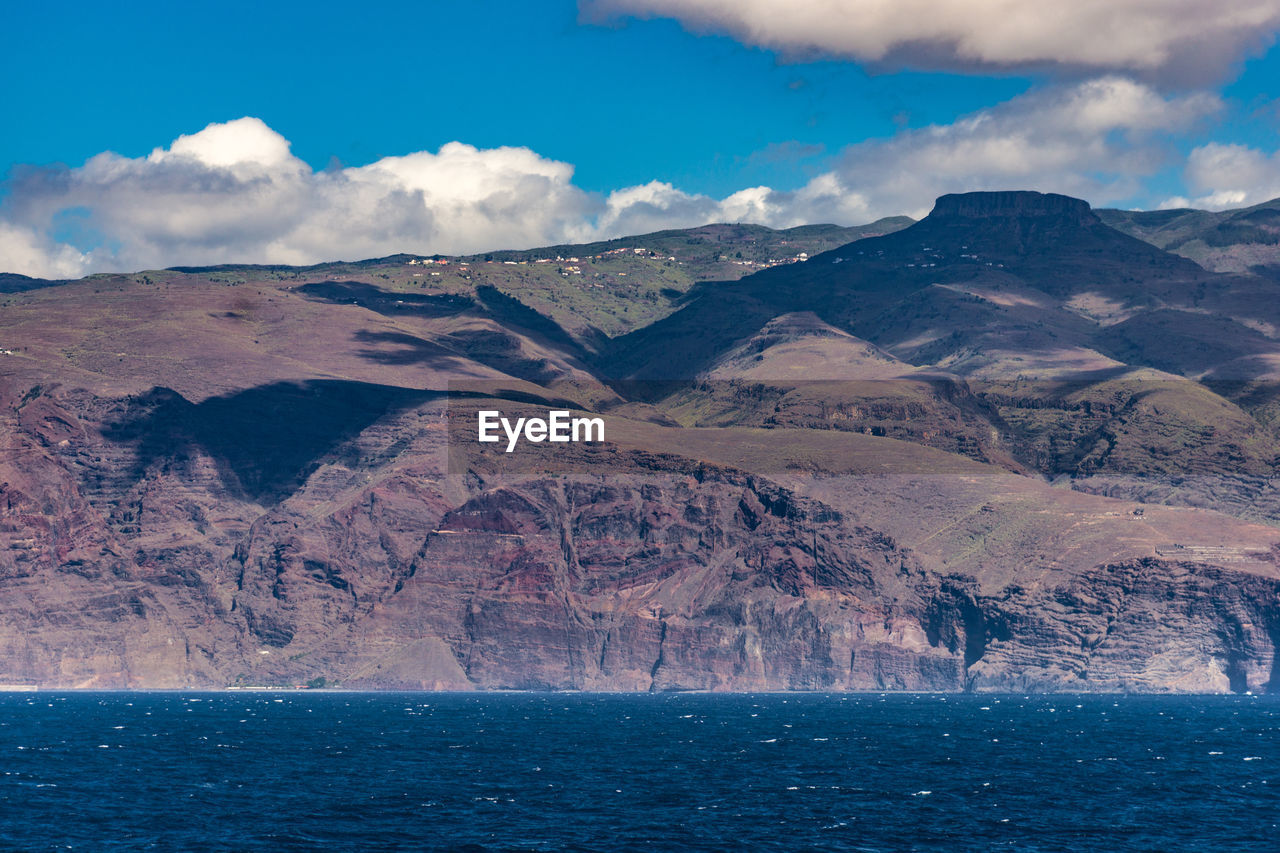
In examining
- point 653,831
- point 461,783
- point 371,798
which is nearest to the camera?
point 653,831

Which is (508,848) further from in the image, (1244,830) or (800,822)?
(1244,830)

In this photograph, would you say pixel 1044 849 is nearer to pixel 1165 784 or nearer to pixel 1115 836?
pixel 1115 836

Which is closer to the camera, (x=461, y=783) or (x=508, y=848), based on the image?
(x=508, y=848)

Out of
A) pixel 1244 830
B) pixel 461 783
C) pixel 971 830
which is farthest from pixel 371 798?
pixel 1244 830

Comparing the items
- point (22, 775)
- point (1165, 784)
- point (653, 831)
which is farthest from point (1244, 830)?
point (22, 775)

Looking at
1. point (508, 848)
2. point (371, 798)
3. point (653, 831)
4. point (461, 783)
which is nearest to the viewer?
point (508, 848)

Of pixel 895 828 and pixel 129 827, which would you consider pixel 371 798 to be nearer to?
pixel 129 827

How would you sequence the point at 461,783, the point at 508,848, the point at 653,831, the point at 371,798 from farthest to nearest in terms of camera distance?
the point at 461,783 → the point at 371,798 → the point at 653,831 → the point at 508,848

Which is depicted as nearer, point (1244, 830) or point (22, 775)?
point (1244, 830)
